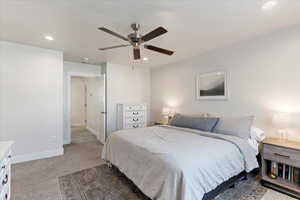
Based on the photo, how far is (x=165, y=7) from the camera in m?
1.89

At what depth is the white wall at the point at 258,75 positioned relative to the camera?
241 cm

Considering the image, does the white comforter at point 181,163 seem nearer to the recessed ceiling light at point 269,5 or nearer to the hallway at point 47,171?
the hallway at point 47,171

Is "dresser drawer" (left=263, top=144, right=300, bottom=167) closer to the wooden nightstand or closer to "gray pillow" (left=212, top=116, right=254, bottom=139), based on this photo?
the wooden nightstand

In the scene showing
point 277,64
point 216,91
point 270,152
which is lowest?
point 270,152

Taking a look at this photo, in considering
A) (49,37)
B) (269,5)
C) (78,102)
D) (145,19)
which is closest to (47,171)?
(49,37)

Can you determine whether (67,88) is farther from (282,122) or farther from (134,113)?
(282,122)

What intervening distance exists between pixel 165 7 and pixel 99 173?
281cm

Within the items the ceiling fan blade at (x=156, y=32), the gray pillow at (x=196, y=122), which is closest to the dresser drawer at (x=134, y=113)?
the gray pillow at (x=196, y=122)

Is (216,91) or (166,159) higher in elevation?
(216,91)

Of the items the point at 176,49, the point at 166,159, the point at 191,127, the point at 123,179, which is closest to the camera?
the point at 166,159

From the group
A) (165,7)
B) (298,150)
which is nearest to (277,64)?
(298,150)

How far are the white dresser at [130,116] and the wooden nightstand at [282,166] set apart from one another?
3.18m

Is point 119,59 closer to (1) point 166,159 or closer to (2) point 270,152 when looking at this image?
(1) point 166,159

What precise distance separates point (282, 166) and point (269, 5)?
89.9 inches
